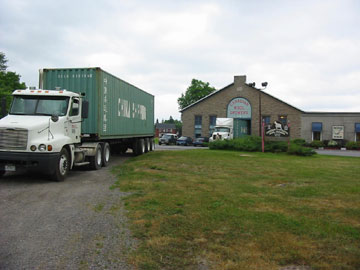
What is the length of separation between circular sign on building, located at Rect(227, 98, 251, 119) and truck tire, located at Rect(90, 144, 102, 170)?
115 ft

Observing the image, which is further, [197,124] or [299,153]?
[197,124]

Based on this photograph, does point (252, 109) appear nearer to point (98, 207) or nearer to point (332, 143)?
point (332, 143)

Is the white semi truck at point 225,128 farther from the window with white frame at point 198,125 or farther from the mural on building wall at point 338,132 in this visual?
the mural on building wall at point 338,132

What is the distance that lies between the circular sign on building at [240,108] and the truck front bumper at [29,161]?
38700mm

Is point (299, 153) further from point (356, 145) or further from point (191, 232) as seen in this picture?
point (356, 145)

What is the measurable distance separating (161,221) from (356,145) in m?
42.2

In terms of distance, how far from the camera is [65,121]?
10.4 meters

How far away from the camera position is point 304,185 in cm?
938

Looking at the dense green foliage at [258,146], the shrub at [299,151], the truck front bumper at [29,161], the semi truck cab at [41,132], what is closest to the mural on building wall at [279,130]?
the dense green foliage at [258,146]

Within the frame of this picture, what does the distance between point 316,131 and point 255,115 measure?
9.75m

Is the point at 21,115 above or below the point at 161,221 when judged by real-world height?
above

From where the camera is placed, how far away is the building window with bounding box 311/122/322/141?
153 ft

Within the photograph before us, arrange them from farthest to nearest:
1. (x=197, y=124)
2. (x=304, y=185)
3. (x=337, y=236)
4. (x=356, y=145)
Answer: (x=197, y=124)
(x=356, y=145)
(x=304, y=185)
(x=337, y=236)

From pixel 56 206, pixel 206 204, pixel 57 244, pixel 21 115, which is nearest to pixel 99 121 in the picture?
pixel 21 115
